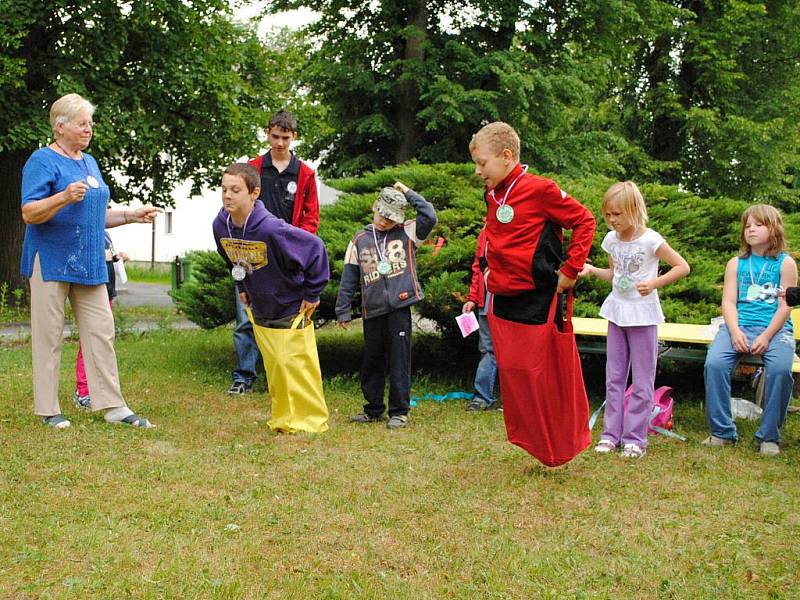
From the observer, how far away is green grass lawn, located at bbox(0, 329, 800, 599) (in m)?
3.55

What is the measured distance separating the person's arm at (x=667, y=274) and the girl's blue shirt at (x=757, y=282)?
31.0 inches

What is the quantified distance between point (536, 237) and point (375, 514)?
5.51 ft

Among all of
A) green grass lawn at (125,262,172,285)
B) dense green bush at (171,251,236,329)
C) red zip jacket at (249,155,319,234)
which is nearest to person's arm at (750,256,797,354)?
red zip jacket at (249,155,319,234)

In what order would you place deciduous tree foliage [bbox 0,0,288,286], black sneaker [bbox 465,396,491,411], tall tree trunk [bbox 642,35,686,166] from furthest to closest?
tall tree trunk [bbox 642,35,686,166], deciduous tree foliage [bbox 0,0,288,286], black sneaker [bbox 465,396,491,411]

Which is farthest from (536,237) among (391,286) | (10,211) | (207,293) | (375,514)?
(10,211)

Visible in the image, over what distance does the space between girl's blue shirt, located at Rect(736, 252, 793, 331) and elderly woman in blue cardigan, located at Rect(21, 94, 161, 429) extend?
162 inches

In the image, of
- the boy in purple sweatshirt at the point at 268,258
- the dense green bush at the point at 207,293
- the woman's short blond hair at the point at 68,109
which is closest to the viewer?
the woman's short blond hair at the point at 68,109

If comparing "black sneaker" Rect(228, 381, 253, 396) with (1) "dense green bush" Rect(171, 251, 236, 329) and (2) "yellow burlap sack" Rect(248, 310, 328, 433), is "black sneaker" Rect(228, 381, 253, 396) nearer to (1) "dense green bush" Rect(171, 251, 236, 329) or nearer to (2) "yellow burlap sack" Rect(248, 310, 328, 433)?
(1) "dense green bush" Rect(171, 251, 236, 329)

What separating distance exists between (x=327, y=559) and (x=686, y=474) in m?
2.56

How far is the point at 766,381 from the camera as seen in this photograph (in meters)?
6.00

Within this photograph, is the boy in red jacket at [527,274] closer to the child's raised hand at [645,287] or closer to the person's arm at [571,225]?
the person's arm at [571,225]

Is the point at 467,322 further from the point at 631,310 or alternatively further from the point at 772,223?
the point at 772,223

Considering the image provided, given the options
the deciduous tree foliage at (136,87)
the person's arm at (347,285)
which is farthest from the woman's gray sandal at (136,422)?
the deciduous tree foliage at (136,87)

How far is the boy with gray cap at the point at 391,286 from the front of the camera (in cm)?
658
